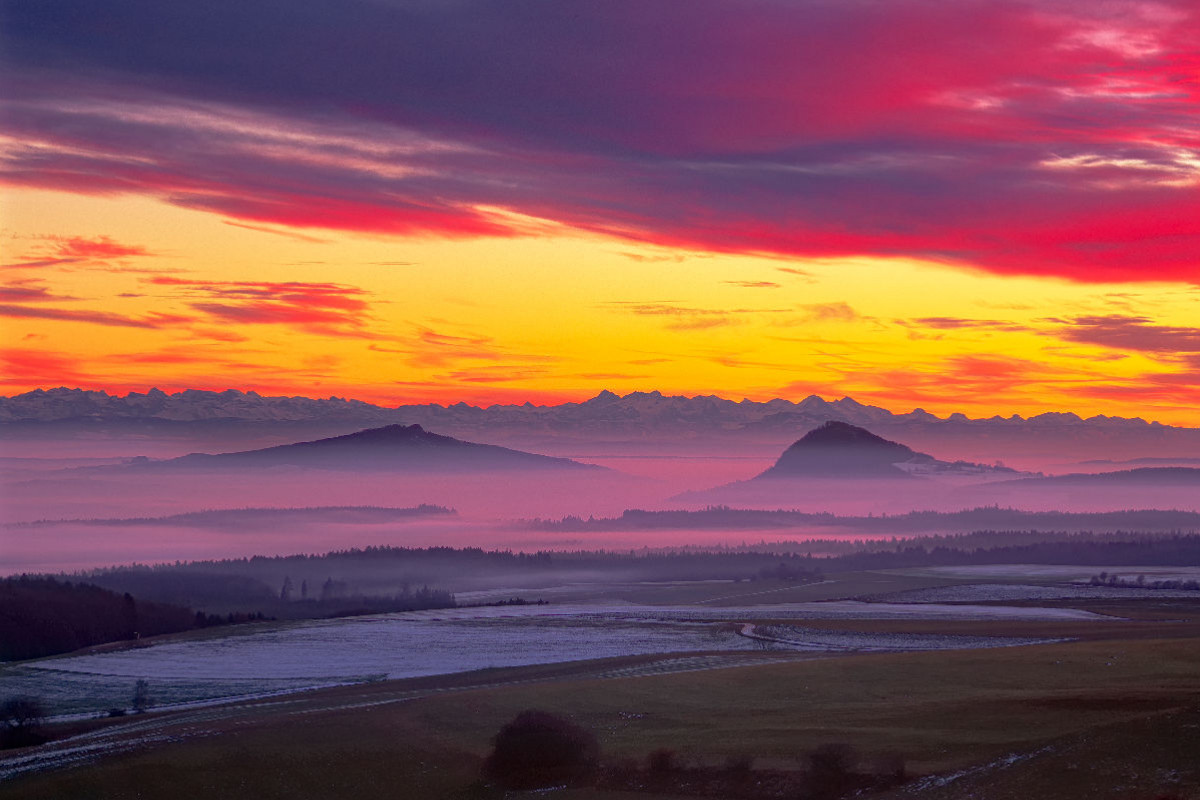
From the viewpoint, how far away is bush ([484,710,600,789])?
6800 centimetres

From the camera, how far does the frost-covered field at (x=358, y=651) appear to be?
387 ft

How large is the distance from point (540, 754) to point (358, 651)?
7894cm

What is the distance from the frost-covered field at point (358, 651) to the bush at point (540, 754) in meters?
47.4

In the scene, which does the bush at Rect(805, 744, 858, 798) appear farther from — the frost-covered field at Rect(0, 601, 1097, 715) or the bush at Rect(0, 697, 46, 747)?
the frost-covered field at Rect(0, 601, 1097, 715)

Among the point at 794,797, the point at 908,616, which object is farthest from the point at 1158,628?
the point at 794,797

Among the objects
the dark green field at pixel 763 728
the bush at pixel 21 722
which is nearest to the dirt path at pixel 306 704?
the dark green field at pixel 763 728

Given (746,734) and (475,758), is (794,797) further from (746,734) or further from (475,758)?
(475,758)

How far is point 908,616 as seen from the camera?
602 ft

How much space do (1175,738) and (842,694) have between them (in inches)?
1289

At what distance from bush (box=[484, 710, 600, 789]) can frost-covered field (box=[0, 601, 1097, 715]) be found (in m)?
47.4

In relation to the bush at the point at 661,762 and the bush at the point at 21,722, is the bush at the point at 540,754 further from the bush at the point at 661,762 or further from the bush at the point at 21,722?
the bush at the point at 21,722

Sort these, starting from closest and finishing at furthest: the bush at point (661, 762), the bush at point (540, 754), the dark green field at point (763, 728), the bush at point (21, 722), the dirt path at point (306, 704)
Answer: the dark green field at point (763, 728) < the bush at point (661, 762) < the bush at point (540, 754) < the dirt path at point (306, 704) < the bush at point (21, 722)

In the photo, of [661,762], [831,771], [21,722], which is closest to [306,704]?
[21,722]

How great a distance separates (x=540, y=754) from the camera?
2726 inches
